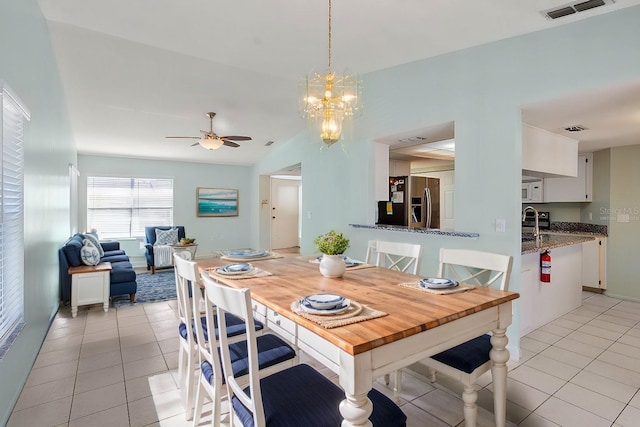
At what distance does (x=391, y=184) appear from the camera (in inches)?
219

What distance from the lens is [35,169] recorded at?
276 cm

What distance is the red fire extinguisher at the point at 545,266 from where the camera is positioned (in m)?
3.29

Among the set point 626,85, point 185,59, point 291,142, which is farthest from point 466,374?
point 291,142

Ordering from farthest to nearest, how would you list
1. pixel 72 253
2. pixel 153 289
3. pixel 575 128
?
pixel 153 289 < pixel 72 253 < pixel 575 128

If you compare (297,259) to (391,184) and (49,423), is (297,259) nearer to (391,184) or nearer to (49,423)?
(49,423)

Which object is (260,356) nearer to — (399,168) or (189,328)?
(189,328)

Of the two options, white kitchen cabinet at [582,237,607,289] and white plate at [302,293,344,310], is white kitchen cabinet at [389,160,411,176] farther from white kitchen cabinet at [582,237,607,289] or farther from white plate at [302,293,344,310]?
white plate at [302,293,344,310]

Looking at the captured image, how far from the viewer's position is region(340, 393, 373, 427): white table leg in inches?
43.4

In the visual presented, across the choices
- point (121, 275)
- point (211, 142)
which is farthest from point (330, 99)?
point (121, 275)

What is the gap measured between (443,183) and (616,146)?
2.84 meters

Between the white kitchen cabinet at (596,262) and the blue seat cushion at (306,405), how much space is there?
15.7 feet

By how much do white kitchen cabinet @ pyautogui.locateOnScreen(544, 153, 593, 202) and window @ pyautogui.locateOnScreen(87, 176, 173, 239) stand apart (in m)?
7.56

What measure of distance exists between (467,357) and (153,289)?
4.73m

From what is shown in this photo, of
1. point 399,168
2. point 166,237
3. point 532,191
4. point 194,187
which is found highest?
point 399,168
